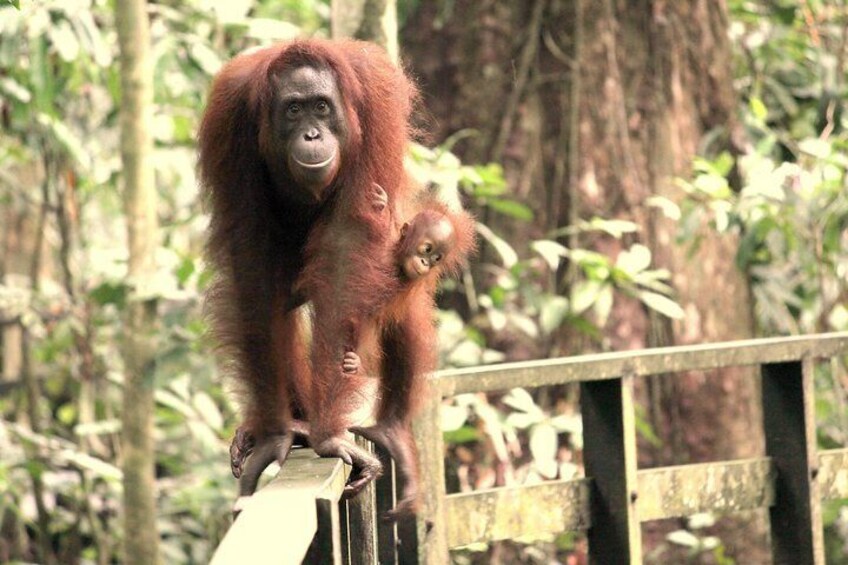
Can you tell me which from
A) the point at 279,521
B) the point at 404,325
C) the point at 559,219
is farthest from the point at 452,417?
the point at 279,521

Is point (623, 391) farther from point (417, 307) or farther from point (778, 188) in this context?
point (778, 188)

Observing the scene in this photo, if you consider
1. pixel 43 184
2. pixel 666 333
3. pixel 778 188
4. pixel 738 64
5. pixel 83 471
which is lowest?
pixel 83 471

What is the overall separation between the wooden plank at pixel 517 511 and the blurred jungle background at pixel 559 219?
3.15ft

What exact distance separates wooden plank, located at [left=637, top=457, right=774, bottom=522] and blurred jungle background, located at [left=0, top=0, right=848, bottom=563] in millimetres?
780

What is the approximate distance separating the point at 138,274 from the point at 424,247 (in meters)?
1.50

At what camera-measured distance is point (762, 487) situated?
3531 millimetres

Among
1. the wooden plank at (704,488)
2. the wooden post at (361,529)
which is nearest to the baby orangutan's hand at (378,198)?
the wooden post at (361,529)

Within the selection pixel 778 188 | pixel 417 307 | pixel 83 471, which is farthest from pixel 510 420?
pixel 83 471

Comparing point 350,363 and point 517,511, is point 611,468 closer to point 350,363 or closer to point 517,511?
point 517,511

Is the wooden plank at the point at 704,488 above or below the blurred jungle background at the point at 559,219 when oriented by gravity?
below

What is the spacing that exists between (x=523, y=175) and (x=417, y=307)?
203 centimetres

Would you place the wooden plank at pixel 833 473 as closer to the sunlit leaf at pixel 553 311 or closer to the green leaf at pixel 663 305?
the green leaf at pixel 663 305

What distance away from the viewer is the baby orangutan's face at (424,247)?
3.00 meters

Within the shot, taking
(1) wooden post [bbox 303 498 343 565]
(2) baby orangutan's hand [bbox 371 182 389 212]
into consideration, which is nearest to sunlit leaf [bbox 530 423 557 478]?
(2) baby orangutan's hand [bbox 371 182 389 212]
